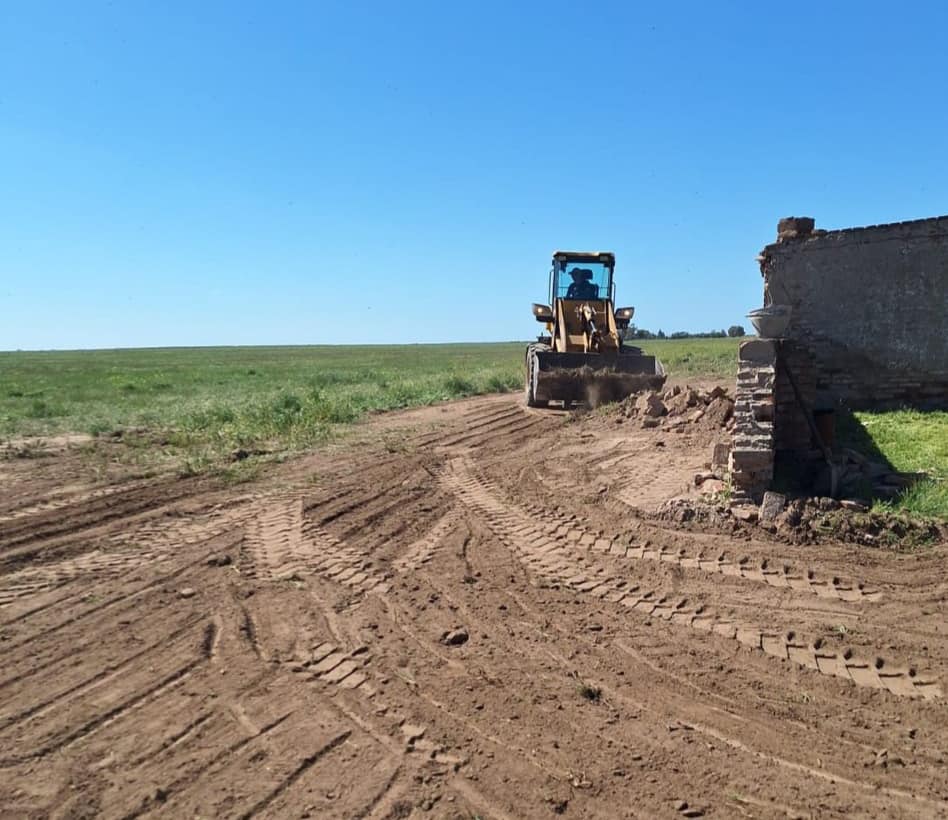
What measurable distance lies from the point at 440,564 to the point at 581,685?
7.65ft

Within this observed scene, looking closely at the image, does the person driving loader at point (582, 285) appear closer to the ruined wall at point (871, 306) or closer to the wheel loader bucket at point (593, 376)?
the wheel loader bucket at point (593, 376)

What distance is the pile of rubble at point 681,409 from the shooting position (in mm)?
10938

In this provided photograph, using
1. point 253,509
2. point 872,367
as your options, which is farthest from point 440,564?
point 872,367

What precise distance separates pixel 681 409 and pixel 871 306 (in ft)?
11.7

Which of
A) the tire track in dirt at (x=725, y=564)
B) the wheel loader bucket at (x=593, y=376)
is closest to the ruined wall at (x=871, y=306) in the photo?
the wheel loader bucket at (x=593, y=376)

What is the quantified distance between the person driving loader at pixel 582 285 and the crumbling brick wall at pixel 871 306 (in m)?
5.33

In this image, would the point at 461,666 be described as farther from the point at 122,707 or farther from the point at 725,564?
the point at 725,564

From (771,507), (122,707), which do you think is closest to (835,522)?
(771,507)

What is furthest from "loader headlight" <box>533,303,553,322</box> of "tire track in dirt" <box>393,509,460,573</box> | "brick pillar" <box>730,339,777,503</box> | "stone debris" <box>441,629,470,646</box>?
"stone debris" <box>441,629,470,646</box>

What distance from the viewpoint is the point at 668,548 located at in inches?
260

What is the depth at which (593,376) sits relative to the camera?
15.1m

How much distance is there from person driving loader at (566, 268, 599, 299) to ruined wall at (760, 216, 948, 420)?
17.5ft

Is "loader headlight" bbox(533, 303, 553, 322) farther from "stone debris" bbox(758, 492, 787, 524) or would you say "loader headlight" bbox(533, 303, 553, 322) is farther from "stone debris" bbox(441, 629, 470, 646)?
"stone debris" bbox(441, 629, 470, 646)

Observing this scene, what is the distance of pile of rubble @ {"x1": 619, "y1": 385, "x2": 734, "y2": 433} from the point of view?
1094cm
